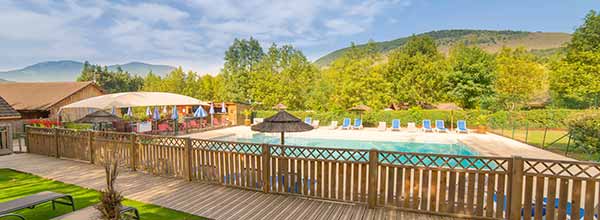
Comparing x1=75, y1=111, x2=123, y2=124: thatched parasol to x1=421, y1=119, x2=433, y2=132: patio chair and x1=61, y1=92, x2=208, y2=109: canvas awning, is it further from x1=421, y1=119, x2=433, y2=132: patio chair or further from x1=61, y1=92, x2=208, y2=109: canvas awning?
x1=421, y1=119, x2=433, y2=132: patio chair

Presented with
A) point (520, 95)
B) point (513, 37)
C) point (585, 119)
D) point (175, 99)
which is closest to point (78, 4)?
point (175, 99)

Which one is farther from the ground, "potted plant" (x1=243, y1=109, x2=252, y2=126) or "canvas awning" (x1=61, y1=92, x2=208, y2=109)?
"canvas awning" (x1=61, y1=92, x2=208, y2=109)

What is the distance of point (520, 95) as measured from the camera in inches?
1109

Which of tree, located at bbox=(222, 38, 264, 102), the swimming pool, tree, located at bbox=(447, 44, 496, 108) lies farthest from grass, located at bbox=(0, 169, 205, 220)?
tree, located at bbox=(447, 44, 496, 108)

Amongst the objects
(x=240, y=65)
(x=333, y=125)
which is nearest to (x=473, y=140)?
(x=333, y=125)

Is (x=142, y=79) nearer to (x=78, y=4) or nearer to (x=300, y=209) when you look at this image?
(x=78, y=4)

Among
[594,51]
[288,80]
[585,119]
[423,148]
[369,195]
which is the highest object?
[594,51]

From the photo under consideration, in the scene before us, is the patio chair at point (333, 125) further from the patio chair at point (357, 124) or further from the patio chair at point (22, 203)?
the patio chair at point (22, 203)

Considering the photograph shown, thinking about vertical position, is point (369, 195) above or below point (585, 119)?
below

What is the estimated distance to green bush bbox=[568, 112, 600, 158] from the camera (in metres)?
8.64

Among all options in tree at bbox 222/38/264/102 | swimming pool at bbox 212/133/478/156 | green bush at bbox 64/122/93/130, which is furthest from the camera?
tree at bbox 222/38/264/102

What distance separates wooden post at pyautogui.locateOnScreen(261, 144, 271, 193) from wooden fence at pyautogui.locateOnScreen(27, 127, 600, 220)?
0.06ft

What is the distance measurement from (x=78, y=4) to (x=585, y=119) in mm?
21535

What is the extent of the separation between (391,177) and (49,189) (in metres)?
6.95
